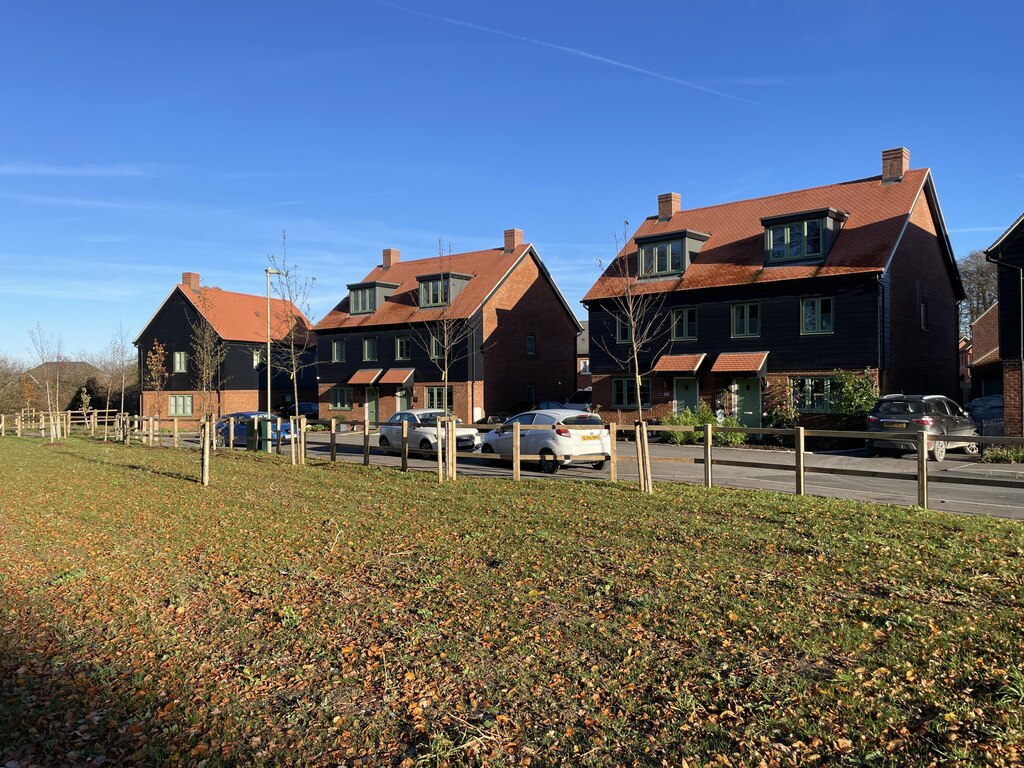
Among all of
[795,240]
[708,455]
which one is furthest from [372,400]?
[708,455]

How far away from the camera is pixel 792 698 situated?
16.1 feet

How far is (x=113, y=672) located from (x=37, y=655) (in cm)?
89

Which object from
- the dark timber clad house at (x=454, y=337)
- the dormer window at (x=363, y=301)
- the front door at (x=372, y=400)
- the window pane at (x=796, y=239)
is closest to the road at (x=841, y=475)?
the window pane at (x=796, y=239)

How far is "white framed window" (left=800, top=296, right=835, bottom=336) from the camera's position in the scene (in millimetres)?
30609

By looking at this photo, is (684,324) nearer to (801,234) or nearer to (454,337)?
(801,234)

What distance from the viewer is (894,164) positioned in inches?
1313

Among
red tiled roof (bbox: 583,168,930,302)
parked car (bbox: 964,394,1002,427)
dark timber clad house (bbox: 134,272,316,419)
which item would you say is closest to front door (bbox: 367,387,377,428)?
dark timber clad house (bbox: 134,272,316,419)

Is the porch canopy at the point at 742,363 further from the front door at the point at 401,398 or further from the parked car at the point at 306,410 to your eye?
the parked car at the point at 306,410

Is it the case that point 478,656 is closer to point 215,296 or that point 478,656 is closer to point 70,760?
point 70,760

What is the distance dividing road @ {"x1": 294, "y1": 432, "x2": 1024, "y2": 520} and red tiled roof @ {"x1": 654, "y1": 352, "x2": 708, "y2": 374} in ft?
19.9

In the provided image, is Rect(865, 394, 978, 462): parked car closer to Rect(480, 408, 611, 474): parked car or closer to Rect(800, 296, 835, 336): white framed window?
Rect(800, 296, 835, 336): white framed window

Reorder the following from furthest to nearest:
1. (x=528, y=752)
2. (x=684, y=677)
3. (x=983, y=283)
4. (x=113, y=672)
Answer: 1. (x=983, y=283)
2. (x=113, y=672)
3. (x=684, y=677)
4. (x=528, y=752)

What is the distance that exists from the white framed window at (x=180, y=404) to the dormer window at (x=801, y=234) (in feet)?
132

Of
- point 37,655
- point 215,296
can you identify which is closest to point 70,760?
point 37,655
